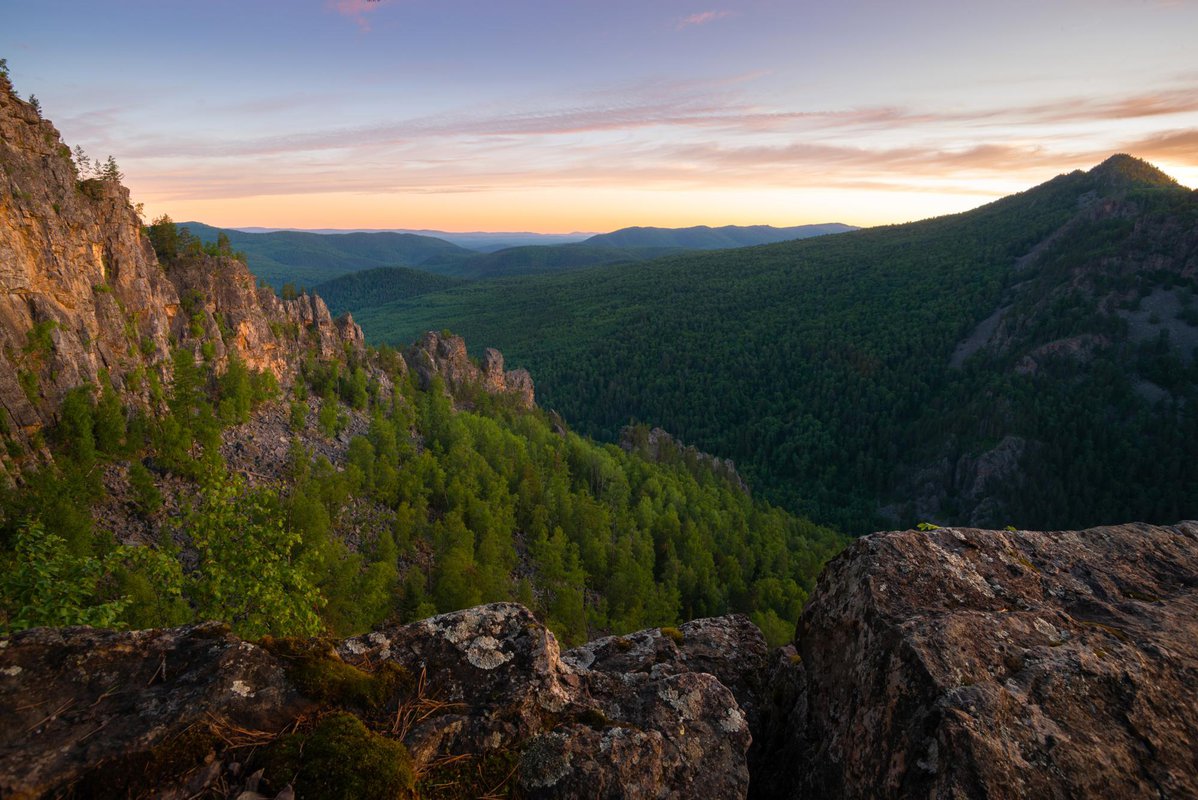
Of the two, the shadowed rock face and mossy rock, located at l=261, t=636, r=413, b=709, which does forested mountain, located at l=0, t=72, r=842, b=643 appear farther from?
the shadowed rock face

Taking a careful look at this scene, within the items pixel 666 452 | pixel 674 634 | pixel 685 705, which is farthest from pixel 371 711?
pixel 666 452

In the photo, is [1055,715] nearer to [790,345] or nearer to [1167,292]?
[790,345]

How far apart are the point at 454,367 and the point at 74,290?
61.1m

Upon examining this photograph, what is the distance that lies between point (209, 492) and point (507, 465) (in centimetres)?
5258

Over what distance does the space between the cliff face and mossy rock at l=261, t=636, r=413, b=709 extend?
32.0m

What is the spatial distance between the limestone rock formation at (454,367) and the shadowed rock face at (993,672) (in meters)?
80.6

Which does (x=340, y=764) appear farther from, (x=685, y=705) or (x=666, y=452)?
(x=666, y=452)

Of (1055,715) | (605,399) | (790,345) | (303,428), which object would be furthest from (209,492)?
(790,345)

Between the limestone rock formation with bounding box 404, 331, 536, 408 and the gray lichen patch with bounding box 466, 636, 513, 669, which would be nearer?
the gray lichen patch with bounding box 466, 636, 513, 669

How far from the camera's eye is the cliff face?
2878cm

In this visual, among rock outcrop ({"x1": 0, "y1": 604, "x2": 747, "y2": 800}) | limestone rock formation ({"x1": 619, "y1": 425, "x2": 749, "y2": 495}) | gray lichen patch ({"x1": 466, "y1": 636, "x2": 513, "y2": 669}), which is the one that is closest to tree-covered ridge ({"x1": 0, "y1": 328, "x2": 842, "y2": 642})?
rock outcrop ({"x1": 0, "y1": 604, "x2": 747, "y2": 800})

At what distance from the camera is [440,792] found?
5992 mm

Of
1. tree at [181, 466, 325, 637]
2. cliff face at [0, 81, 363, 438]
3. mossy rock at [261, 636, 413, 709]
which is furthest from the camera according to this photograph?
cliff face at [0, 81, 363, 438]

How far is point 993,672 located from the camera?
6684mm
